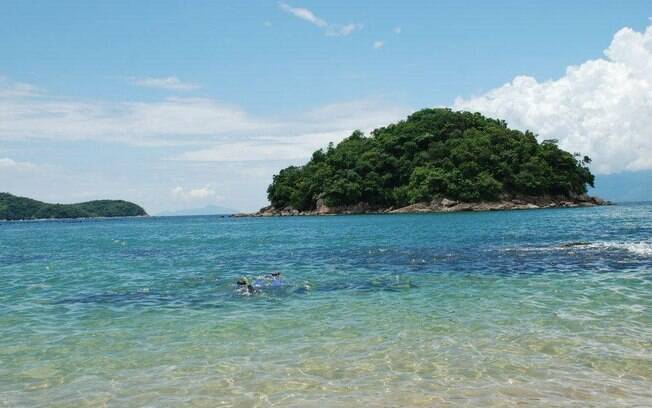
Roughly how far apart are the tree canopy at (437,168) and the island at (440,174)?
0.28 metres

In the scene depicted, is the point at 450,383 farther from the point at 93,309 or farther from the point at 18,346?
the point at 93,309

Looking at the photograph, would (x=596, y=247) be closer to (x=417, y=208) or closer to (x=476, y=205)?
(x=476, y=205)

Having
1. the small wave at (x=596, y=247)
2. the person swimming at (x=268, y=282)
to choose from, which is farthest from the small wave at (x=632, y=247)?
the person swimming at (x=268, y=282)

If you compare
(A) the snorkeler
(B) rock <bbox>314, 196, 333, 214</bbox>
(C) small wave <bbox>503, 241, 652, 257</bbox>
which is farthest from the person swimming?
(B) rock <bbox>314, 196, 333, 214</bbox>

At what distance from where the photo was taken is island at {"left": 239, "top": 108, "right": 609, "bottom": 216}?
150625 mm

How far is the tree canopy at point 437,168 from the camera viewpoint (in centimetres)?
15188

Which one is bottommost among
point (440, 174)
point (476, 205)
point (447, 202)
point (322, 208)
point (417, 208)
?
point (417, 208)

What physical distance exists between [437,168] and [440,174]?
6167mm

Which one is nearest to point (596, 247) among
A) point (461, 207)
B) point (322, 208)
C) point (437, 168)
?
point (461, 207)

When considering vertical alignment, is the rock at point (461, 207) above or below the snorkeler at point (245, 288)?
above

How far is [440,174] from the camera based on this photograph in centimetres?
Result: 15138

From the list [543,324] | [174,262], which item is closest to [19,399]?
[543,324]

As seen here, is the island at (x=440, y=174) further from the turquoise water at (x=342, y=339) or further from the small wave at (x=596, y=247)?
the turquoise water at (x=342, y=339)

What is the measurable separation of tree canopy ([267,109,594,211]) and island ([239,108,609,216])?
0.93 feet
